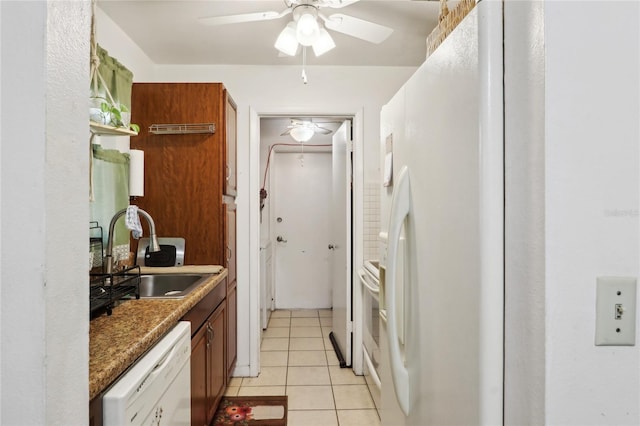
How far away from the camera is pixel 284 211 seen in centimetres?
493

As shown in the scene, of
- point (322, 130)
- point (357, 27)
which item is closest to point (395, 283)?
point (357, 27)

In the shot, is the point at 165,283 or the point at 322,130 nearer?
the point at 165,283

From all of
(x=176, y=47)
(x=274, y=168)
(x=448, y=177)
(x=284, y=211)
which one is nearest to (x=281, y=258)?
(x=284, y=211)

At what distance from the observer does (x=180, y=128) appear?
2.45 meters

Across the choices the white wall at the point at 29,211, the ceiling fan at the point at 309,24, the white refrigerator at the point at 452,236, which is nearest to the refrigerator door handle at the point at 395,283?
the white refrigerator at the point at 452,236

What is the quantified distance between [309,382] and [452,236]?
7.66ft

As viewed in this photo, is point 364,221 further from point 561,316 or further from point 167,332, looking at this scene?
point 561,316

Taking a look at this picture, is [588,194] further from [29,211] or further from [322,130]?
[322,130]

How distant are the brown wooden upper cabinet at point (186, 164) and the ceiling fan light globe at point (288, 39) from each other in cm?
69

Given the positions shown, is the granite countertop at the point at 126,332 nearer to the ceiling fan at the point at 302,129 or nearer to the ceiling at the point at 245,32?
the ceiling at the point at 245,32

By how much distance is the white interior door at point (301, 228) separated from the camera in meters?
4.93

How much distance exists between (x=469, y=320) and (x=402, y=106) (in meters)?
0.79

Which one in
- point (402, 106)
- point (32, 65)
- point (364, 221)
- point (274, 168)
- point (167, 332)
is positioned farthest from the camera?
point (274, 168)

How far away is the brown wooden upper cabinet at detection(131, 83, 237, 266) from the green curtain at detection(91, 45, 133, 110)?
0.42 ft
